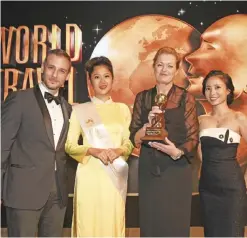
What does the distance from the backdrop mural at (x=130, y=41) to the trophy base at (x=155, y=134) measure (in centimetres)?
106

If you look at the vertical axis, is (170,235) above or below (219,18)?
below

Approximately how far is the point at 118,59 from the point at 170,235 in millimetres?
1718

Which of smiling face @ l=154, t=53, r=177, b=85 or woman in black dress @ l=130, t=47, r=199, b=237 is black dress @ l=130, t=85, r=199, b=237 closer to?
woman in black dress @ l=130, t=47, r=199, b=237

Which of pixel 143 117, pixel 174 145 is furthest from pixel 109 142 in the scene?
pixel 174 145

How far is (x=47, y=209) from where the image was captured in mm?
2395

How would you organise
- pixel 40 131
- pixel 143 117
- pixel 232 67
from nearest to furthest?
pixel 40 131 → pixel 143 117 → pixel 232 67

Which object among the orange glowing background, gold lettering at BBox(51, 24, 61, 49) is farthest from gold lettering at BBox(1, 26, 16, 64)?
the orange glowing background

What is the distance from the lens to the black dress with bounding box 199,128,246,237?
2.46 metres

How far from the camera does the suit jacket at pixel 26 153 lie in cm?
231

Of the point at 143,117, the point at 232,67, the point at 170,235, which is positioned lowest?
the point at 170,235

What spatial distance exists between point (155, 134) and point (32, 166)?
31.1 inches

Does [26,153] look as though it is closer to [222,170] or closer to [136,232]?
[222,170]

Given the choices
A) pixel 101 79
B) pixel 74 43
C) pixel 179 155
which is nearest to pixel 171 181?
pixel 179 155

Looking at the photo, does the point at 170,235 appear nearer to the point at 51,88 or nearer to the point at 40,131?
the point at 40,131
